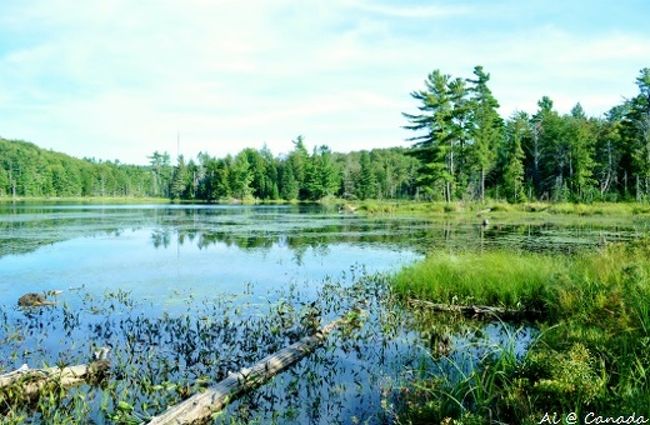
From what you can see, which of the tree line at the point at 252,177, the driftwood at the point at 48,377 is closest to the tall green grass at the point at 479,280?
the driftwood at the point at 48,377

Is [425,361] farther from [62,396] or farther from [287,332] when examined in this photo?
[62,396]

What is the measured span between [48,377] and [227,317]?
3997 millimetres

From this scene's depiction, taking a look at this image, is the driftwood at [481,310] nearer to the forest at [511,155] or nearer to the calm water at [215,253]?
the calm water at [215,253]

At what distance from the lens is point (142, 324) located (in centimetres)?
997

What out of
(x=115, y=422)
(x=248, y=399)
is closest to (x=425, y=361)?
(x=248, y=399)

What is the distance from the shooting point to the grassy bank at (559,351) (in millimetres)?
4820

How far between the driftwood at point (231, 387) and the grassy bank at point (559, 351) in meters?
2.08

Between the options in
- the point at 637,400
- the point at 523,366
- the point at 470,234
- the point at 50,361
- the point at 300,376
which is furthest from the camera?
the point at 470,234

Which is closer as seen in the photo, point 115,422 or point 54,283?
point 115,422

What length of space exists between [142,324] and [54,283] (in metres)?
6.00

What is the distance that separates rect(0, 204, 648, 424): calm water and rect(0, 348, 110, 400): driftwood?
31cm

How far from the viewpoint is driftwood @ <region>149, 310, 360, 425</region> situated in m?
5.46

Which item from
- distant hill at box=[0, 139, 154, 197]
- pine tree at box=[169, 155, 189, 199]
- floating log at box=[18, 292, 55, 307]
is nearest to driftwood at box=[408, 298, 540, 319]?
floating log at box=[18, 292, 55, 307]

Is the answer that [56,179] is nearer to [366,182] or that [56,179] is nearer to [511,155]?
[366,182]
